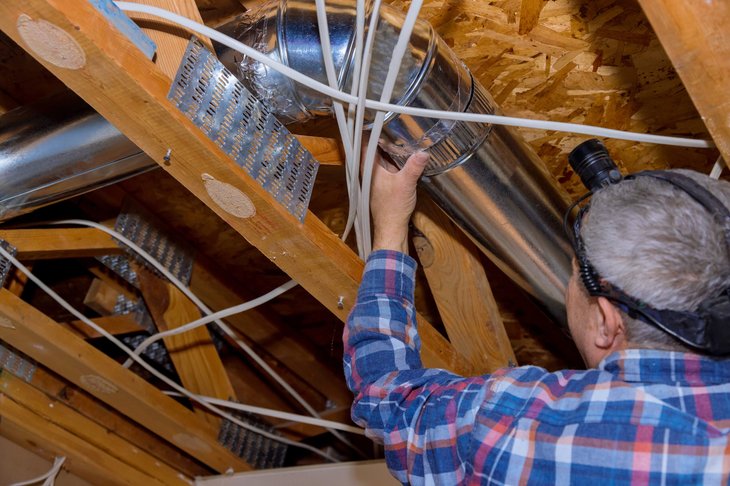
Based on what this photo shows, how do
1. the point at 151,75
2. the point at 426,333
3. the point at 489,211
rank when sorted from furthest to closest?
the point at 426,333, the point at 489,211, the point at 151,75

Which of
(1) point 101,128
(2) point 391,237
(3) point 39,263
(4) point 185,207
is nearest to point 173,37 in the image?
(1) point 101,128

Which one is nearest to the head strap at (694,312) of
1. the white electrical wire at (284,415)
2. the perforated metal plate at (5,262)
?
the white electrical wire at (284,415)

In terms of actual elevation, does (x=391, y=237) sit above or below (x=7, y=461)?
below

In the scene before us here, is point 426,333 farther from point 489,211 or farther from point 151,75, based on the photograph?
point 151,75

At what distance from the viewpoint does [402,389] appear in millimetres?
1108

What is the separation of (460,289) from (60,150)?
829mm

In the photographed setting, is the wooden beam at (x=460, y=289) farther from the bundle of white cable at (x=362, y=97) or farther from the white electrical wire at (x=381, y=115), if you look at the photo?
the bundle of white cable at (x=362, y=97)

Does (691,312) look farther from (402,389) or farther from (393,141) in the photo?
(393,141)

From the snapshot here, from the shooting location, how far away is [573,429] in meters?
0.94

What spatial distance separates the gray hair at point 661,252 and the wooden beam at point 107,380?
1151 millimetres

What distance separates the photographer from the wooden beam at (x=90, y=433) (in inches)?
73.6

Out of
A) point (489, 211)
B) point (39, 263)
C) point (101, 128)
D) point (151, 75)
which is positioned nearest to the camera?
point (151, 75)

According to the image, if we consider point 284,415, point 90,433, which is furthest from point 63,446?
point 284,415

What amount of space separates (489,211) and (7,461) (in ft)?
4.51
